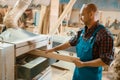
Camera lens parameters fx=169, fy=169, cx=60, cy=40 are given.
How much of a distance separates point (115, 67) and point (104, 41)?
916mm

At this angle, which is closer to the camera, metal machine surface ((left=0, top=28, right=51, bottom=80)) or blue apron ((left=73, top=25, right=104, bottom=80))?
metal machine surface ((left=0, top=28, right=51, bottom=80))

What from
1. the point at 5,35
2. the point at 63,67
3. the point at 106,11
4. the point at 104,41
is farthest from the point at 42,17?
the point at 106,11

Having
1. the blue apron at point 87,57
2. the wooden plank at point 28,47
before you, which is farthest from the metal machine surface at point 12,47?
the blue apron at point 87,57

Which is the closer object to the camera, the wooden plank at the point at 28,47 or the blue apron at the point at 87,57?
the wooden plank at the point at 28,47

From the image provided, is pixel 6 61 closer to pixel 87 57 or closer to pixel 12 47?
pixel 12 47

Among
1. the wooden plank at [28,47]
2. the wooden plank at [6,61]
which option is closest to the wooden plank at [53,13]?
the wooden plank at [28,47]

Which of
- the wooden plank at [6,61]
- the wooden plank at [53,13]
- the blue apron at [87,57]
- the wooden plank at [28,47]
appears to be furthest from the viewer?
the wooden plank at [53,13]

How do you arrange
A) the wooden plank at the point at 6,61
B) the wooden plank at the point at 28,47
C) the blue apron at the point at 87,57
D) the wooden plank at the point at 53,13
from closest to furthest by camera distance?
the wooden plank at the point at 6,61 → the wooden plank at the point at 28,47 → the blue apron at the point at 87,57 → the wooden plank at the point at 53,13

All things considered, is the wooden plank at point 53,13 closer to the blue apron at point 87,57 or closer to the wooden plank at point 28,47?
the wooden plank at point 28,47

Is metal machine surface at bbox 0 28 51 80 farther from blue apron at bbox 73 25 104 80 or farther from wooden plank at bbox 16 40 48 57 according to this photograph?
blue apron at bbox 73 25 104 80

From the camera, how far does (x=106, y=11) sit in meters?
5.11

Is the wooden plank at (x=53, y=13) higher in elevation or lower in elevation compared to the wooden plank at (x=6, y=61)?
higher

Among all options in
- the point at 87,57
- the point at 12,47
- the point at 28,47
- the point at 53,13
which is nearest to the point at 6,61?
the point at 12,47

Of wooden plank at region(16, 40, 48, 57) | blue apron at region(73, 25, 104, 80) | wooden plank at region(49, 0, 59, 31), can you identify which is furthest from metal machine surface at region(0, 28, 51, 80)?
wooden plank at region(49, 0, 59, 31)
